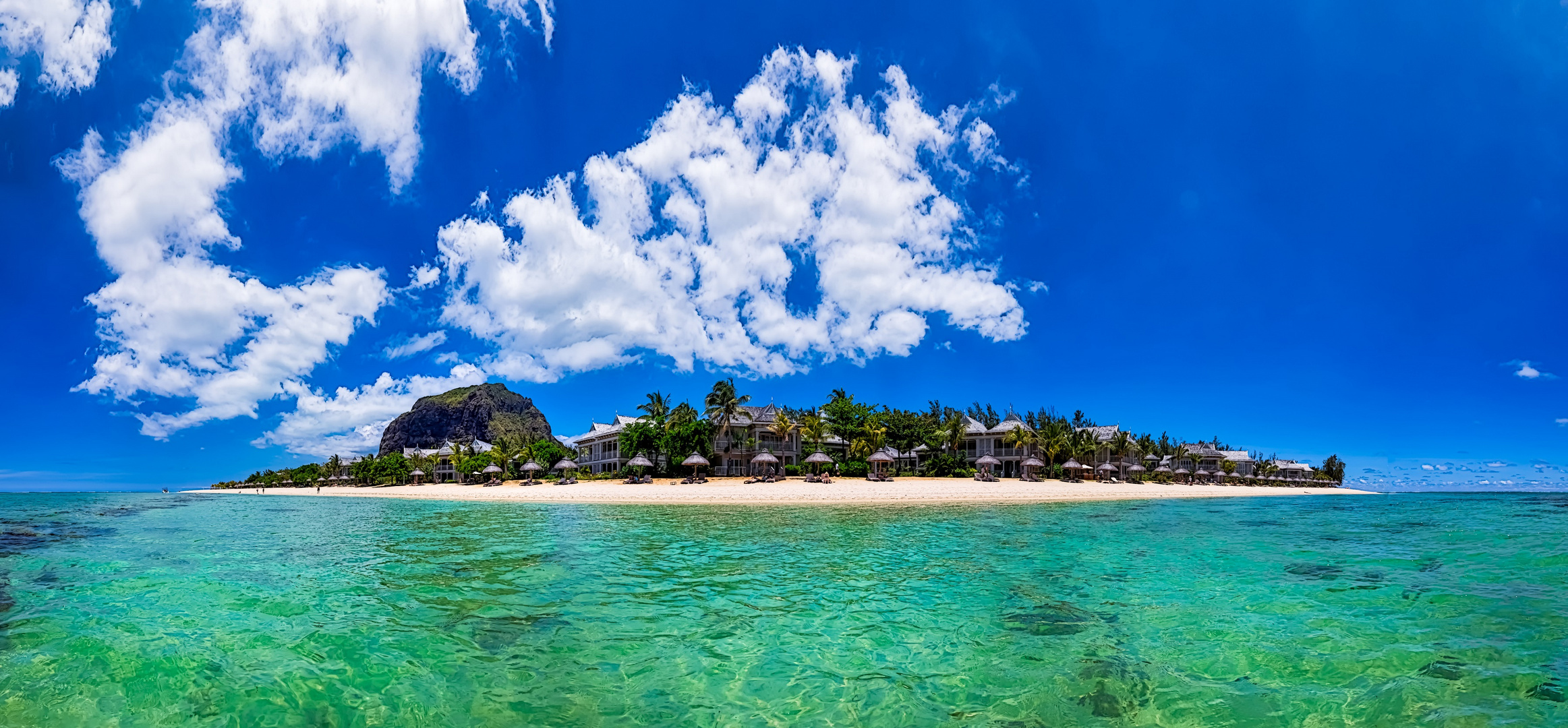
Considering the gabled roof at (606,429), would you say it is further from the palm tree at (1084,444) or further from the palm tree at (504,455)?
the palm tree at (1084,444)

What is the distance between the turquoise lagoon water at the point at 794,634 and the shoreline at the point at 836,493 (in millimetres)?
23188

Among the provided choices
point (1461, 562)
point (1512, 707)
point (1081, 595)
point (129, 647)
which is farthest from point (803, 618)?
point (1461, 562)

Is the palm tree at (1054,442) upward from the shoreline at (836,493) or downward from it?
upward

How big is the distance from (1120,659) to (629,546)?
14282mm

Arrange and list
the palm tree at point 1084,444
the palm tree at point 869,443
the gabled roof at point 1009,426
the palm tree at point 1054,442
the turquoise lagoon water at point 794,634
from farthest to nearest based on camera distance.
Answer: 1. the gabled roof at point 1009,426
2. the palm tree at point 1084,444
3. the palm tree at point 1054,442
4. the palm tree at point 869,443
5. the turquoise lagoon water at point 794,634

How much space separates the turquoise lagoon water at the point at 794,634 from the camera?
6.72m

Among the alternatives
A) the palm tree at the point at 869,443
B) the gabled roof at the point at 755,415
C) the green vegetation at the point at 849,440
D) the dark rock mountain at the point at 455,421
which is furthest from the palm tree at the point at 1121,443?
the dark rock mountain at the point at 455,421

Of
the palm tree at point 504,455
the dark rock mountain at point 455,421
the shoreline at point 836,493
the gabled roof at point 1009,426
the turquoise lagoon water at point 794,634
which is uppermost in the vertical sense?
the dark rock mountain at point 455,421

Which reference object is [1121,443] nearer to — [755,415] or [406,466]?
[755,415]

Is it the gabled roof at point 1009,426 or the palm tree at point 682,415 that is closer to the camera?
the palm tree at point 682,415

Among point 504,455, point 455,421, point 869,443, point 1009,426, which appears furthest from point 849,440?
point 455,421

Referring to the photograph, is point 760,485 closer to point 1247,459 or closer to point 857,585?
point 857,585

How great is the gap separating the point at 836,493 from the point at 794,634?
37778mm

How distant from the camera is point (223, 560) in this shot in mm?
17688
